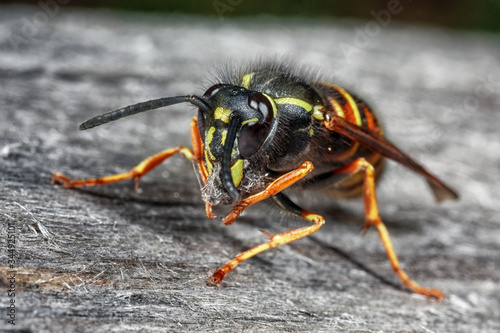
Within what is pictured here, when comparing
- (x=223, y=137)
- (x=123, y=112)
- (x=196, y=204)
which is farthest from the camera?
(x=196, y=204)

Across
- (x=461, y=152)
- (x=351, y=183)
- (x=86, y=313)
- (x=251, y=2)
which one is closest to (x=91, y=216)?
(x=86, y=313)

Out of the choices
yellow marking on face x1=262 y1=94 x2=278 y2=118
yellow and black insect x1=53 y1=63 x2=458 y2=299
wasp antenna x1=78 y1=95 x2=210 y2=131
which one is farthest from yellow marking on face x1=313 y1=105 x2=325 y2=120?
wasp antenna x1=78 y1=95 x2=210 y2=131

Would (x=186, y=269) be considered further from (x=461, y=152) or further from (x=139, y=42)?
(x=139, y=42)

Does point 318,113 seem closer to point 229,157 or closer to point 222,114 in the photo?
point 222,114

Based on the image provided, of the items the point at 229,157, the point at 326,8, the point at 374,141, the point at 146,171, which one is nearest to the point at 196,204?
the point at 146,171

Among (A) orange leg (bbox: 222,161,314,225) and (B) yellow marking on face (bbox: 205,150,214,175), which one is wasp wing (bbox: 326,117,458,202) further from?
(B) yellow marking on face (bbox: 205,150,214,175)

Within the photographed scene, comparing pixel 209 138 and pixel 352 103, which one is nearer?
pixel 209 138
